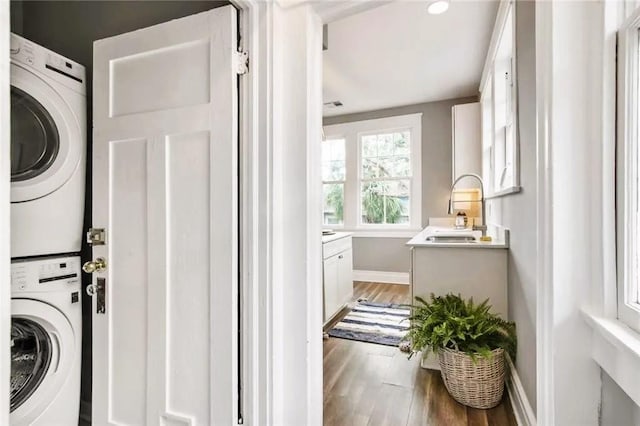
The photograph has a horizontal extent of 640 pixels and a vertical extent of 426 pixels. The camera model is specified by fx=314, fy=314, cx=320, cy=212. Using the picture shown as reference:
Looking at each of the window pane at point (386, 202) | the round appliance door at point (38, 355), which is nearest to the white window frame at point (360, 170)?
the window pane at point (386, 202)

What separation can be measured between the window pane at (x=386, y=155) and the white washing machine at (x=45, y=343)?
4234 mm

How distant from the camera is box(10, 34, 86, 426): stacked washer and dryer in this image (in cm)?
126

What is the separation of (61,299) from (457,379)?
2.05 m

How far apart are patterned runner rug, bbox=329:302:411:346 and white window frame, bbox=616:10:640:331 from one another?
1.68m

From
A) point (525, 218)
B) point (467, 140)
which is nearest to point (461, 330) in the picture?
point (525, 218)

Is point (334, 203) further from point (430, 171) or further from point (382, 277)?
point (430, 171)

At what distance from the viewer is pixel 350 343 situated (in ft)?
8.62

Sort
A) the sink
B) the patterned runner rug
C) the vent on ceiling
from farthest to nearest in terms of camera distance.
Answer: the vent on ceiling < the patterned runner rug < the sink

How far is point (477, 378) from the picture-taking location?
1.74 metres

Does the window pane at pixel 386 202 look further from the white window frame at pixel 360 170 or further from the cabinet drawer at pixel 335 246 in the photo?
the cabinet drawer at pixel 335 246

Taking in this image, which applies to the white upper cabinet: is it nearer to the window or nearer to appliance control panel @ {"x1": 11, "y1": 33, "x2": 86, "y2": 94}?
the window

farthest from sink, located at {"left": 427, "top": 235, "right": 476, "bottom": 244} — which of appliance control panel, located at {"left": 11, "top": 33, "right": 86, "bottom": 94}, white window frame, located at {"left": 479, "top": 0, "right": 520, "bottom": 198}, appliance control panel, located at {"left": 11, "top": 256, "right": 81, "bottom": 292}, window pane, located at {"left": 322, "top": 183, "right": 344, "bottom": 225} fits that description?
window pane, located at {"left": 322, "top": 183, "right": 344, "bottom": 225}

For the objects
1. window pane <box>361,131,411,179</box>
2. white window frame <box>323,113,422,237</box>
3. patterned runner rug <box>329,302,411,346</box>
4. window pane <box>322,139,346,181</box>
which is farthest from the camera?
window pane <box>322,139,346,181</box>
